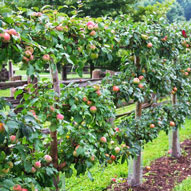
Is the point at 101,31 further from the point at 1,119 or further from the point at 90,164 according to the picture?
the point at 1,119

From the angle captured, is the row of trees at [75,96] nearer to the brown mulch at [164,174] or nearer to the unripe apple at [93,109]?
the unripe apple at [93,109]

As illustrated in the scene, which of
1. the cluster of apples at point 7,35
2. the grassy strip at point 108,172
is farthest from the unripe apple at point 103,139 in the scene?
the cluster of apples at point 7,35

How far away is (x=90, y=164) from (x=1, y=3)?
1.32 meters

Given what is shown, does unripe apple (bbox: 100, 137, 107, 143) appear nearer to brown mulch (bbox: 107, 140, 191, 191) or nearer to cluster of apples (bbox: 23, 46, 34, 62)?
cluster of apples (bbox: 23, 46, 34, 62)

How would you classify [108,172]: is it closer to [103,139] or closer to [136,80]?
[136,80]

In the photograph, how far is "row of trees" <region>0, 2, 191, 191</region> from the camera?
1527 millimetres

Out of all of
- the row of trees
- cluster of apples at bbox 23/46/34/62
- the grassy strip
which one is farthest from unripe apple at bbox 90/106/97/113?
the grassy strip

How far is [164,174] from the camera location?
4.07 meters

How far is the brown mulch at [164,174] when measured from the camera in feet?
12.0

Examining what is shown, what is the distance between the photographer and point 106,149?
2545mm

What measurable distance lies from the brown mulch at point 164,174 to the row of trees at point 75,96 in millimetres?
199

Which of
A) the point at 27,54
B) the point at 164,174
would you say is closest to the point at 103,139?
the point at 27,54

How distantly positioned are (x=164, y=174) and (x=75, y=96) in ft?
8.46

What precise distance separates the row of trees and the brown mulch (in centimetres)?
20
